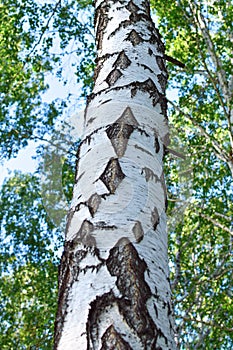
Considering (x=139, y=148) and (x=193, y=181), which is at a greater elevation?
(x=193, y=181)

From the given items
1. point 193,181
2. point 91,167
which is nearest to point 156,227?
point 91,167

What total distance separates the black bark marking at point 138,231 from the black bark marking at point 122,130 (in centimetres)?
22

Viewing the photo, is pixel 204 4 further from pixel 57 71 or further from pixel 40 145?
pixel 40 145

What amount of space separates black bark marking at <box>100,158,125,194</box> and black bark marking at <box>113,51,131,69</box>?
0.43 metres

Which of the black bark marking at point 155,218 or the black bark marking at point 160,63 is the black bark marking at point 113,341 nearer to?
the black bark marking at point 155,218

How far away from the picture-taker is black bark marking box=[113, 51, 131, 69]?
149cm

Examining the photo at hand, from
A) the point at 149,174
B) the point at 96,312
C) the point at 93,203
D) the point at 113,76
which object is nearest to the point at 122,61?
the point at 113,76

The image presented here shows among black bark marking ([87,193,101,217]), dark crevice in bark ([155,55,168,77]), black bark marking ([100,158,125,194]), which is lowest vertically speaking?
black bark marking ([87,193,101,217])

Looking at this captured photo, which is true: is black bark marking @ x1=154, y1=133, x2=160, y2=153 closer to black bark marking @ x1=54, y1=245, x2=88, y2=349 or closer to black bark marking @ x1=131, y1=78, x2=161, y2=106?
black bark marking @ x1=131, y1=78, x2=161, y2=106

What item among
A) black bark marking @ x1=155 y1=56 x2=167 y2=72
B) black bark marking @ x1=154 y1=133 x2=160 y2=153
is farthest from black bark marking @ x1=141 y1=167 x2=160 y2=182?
black bark marking @ x1=155 y1=56 x2=167 y2=72

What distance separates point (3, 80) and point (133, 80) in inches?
277

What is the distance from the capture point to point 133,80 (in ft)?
4.68

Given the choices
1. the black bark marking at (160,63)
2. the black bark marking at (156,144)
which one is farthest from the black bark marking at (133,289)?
the black bark marking at (160,63)

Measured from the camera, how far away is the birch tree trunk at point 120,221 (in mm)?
902
